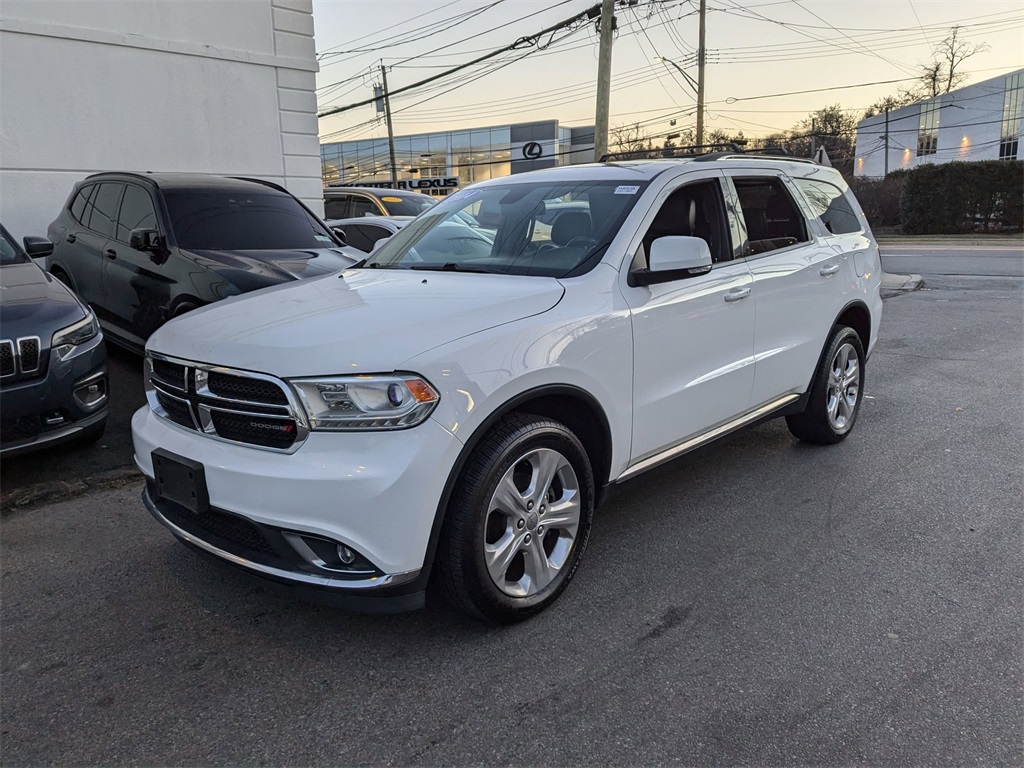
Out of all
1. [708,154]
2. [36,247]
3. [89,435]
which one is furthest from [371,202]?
[708,154]

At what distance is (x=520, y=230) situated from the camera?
12.3 feet

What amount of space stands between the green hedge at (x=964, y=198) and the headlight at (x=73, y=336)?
117 feet

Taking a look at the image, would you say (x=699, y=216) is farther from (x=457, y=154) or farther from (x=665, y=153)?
(x=457, y=154)

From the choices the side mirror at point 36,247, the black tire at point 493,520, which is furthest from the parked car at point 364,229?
the black tire at point 493,520

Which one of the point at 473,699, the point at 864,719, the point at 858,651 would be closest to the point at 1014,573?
the point at 858,651

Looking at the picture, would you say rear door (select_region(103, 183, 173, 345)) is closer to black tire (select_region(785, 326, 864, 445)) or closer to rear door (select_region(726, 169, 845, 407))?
rear door (select_region(726, 169, 845, 407))

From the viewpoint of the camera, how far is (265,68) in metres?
10.9

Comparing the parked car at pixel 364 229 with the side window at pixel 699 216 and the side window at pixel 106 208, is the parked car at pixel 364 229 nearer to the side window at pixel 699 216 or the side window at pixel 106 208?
the side window at pixel 106 208

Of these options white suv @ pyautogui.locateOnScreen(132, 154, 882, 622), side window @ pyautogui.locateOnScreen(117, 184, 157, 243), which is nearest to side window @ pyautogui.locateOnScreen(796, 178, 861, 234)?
white suv @ pyautogui.locateOnScreen(132, 154, 882, 622)

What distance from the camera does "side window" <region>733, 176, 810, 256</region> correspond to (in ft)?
13.7

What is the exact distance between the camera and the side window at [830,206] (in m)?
4.84

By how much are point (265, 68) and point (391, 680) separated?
413 inches

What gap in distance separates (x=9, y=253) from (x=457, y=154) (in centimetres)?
6058

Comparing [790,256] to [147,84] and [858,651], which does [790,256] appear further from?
[147,84]
